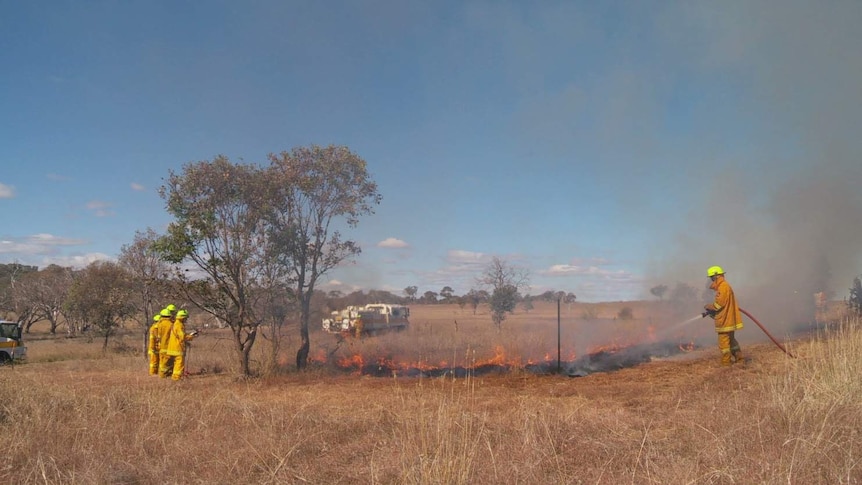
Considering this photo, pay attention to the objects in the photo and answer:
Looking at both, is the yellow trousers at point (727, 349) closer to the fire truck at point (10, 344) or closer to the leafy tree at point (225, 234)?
the leafy tree at point (225, 234)

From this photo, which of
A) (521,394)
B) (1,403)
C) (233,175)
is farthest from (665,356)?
(1,403)

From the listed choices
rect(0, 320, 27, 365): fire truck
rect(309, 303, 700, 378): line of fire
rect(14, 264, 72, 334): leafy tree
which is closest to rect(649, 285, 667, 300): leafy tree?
rect(309, 303, 700, 378): line of fire

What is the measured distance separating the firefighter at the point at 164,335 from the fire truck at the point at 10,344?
12722mm

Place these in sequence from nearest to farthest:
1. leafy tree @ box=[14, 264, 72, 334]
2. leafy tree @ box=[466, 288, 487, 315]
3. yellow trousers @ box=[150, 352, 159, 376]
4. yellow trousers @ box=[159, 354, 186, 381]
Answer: yellow trousers @ box=[159, 354, 186, 381]
yellow trousers @ box=[150, 352, 159, 376]
leafy tree @ box=[466, 288, 487, 315]
leafy tree @ box=[14, 264, 72, 334]

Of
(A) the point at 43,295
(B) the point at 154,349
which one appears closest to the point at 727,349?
(B) the point at 154,349

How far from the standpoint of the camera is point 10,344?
2180cm

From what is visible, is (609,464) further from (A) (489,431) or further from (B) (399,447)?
(B) (399,447)

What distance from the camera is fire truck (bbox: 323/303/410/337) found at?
83.9ft

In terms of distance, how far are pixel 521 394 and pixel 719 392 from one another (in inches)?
143

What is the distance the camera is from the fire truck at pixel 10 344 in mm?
21578

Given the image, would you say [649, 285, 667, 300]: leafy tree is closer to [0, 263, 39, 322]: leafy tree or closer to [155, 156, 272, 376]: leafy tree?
[155, 156, 272, 376]: leafy tree

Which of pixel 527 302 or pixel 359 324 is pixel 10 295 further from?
pixel 527 302

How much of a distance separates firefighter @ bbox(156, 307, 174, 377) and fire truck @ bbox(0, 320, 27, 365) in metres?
12.7

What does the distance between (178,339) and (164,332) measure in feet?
2.63
